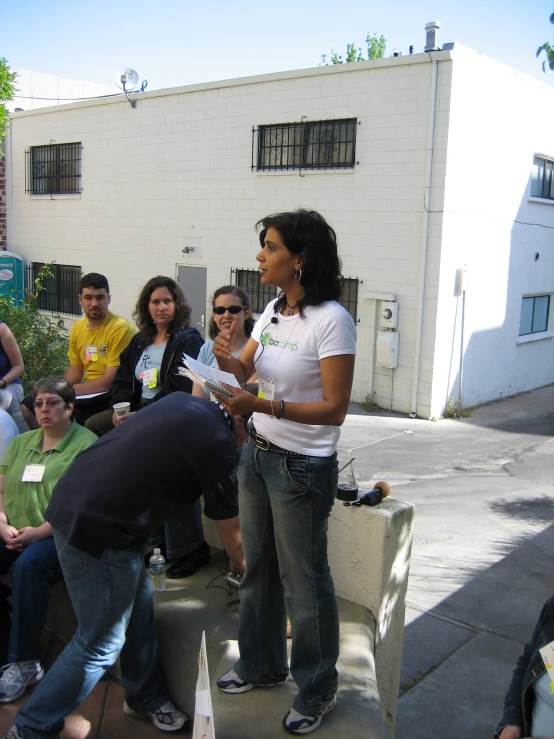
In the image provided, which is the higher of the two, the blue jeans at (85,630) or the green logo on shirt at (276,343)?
the green logo on shirt at (276,343)

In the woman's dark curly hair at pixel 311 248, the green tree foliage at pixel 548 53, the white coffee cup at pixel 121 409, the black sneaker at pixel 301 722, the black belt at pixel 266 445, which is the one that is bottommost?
the black sneaker at pixel 301 722

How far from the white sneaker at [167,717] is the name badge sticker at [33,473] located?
4.23 feet

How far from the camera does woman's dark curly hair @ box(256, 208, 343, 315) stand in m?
2.60

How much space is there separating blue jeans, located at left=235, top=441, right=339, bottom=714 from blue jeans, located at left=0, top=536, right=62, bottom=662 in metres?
1.25

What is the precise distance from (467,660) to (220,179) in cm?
1087

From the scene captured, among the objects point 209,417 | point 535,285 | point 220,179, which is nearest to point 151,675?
point 209,417

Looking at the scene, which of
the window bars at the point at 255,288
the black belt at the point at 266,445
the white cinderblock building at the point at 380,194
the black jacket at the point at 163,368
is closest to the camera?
the black belt at the point at 266,445

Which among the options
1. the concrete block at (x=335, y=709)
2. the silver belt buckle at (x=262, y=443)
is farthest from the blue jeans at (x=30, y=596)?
the silver belt buckle at (x=262, y=443)

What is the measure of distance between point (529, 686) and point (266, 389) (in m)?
1.35

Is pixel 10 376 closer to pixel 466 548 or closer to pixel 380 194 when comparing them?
pixel 466 548

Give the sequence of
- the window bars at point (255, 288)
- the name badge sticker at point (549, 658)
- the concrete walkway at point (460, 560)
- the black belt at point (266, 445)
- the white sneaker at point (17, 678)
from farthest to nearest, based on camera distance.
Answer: the window bars at point (255, 288), the concrete walkway at point (460, 560), the white sneaker at point (17, 678), the black belt at point (266, 445), the name badge sticker at point (549, 658)

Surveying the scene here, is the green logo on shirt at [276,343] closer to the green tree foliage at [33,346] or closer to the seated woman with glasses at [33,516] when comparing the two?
the seated woman with glasses at [33,516]

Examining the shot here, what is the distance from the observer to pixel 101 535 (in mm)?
2750

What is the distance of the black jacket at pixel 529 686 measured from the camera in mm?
2350
